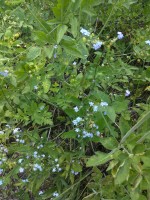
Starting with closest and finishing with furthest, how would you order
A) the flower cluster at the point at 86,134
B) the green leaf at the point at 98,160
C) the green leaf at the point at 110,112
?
the green leaf at the point at 98,160 → the green leaf at the point at 110,112 → the flower cluster at the point at 86,134

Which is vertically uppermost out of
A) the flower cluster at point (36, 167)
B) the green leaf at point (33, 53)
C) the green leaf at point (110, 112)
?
the green leaf at point (33, 53)

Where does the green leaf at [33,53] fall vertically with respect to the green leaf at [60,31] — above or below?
below

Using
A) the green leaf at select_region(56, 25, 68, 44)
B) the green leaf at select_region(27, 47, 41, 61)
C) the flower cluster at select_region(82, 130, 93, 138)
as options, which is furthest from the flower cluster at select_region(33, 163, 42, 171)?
the green leaf at select_region(56, 25, 68, 44)

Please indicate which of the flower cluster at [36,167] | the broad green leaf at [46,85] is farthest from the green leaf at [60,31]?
the flower cluster at [36,167]

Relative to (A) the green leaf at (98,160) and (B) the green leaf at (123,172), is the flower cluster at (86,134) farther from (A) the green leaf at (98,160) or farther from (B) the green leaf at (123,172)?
(B) the green leaf at (123,172)

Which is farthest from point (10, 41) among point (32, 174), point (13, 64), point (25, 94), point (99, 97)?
point (32, 174)

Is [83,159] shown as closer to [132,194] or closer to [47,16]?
[132,194]

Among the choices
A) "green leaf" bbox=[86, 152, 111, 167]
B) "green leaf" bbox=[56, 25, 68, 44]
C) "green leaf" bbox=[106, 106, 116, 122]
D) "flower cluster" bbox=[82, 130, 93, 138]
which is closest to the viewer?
"green leaf" bbox=[56, 25, 68, 44]

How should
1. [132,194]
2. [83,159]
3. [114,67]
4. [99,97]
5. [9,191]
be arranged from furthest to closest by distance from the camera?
[9,191] → [83,159] → [114,67] → [99,97] → [132,194]

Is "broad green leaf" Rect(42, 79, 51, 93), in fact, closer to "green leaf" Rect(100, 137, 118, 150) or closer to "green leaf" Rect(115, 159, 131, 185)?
"green leaf" Rect(100, 137, 118, 150)
